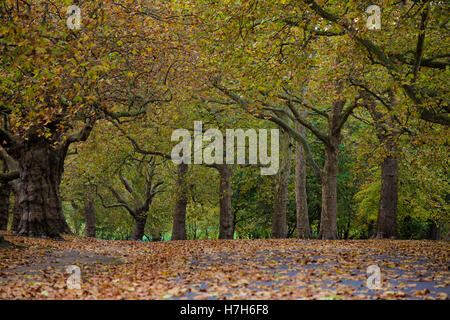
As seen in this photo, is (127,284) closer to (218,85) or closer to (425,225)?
(218,85)

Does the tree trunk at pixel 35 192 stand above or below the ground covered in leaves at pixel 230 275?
above

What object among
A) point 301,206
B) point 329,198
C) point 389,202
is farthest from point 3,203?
point 389,202

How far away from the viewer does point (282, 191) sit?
2623cm

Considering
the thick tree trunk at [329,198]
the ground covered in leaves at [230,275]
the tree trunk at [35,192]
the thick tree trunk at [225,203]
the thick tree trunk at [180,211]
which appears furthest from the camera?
the thick tree trunk at [180,211]

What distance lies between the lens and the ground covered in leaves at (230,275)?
7.41m

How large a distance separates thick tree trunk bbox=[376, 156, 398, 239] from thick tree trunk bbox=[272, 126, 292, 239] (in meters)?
5.93

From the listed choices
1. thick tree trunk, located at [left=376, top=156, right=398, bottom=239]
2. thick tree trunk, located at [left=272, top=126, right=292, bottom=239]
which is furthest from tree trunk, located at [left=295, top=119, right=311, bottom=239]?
thick tree trunk, located at [left=376, top=156, right=398, bottom=239]

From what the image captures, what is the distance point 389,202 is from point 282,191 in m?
6.37

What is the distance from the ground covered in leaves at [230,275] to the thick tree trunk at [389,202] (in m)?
7.98

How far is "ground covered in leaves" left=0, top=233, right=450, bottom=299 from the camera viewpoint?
7406 mm

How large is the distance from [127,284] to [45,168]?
11.6 metres

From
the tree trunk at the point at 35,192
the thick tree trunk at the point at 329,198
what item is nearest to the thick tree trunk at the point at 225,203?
the thick tree trunk at the point at 329,198

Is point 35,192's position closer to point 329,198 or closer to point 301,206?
point 329,198

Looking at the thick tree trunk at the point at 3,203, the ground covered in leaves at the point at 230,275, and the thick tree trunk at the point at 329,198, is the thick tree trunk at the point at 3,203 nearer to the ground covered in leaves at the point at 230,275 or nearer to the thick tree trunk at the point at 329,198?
the ground covered in leaves at the point at 230,275
